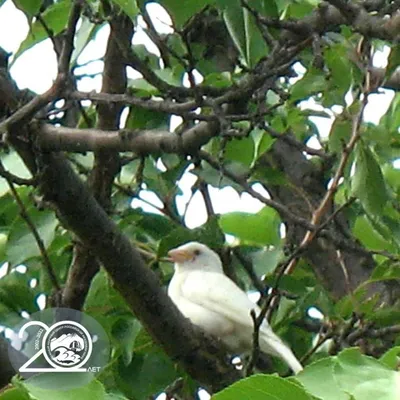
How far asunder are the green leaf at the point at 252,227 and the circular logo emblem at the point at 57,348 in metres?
0.65

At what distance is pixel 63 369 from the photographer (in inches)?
73.5

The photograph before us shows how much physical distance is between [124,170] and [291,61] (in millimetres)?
928

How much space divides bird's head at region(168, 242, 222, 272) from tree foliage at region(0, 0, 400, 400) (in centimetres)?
36

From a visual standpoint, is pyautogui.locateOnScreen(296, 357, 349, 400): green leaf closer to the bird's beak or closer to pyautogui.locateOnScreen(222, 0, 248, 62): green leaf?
pyautogui.locateOnScreen(222, 0, 248, 62): green leaf

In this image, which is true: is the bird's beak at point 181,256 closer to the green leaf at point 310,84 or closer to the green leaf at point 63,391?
the green leaf at point 310,84

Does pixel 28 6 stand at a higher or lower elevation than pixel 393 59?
higher

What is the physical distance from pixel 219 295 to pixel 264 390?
2721 millimetres

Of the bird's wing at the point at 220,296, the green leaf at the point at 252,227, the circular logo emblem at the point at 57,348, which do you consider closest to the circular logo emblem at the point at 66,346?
the circular logo emblem at the point at 57,348

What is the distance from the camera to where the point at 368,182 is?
2678mm

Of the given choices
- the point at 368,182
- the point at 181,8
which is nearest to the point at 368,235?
the point at 368,182

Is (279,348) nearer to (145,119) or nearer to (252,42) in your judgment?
(145,119)

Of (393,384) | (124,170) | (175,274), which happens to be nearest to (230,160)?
(124,170)

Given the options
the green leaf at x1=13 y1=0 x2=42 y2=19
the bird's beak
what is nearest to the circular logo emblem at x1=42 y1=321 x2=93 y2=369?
the green leaf at x1=13 y1=0 x2=42 y2=19

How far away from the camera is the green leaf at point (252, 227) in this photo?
10.4 feet
